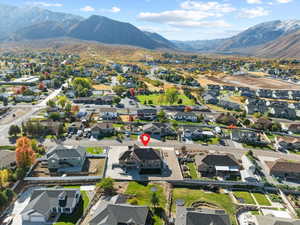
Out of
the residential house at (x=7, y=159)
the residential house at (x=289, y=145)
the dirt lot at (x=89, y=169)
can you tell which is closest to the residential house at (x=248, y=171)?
the residential house at (x=289, y=145)

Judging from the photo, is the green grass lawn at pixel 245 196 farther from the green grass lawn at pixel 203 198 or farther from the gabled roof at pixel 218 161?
the gabled roof at pixel 218 161

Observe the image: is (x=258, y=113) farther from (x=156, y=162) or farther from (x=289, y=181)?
(x=156, y=162)

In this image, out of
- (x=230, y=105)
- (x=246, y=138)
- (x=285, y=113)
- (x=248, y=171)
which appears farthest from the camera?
(x=230, y=105)

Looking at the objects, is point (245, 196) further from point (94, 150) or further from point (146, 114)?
point (146, 114)

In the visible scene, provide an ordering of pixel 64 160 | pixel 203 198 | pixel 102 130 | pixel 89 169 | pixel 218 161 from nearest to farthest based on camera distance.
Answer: pixel 203 198 < pixel 89 169 < pixel 64 160 < pixel 218 161 < pixel 102 130

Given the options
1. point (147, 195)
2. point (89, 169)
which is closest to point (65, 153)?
point (89, 169)

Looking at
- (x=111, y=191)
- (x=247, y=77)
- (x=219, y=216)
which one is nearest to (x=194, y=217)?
(x=219, y=216)
